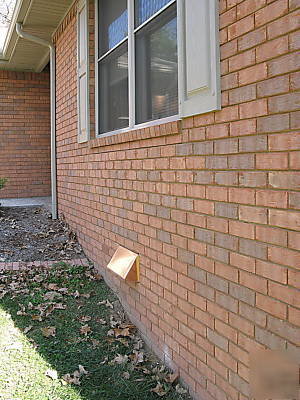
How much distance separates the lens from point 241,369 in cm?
234

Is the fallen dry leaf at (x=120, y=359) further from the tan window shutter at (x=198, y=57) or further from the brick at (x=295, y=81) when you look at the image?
the brick at (x=295, y=81)

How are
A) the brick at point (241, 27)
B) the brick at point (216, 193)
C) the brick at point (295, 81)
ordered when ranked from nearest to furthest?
the brick at point (295, 81)
the brick at point (241, 27)
the brick at point (216, 193)

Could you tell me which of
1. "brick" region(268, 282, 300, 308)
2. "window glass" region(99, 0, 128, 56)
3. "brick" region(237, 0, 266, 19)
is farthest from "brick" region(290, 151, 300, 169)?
"window glass" region(99, 0, 128, 56)

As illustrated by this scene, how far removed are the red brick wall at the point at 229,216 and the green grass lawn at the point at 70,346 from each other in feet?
0.67

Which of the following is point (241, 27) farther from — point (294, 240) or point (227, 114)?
point (294, 240)

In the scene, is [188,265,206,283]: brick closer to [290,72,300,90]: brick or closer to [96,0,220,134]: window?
[96,0,220,134]: window

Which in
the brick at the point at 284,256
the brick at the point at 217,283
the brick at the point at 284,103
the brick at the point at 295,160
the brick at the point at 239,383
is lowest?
the brick at the point at 239,383

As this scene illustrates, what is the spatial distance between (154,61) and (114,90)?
1221 mm

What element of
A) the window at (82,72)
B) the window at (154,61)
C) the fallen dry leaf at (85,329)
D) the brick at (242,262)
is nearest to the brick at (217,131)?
the window at (154,61)

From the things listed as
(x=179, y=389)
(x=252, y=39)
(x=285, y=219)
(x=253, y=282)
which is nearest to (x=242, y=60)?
(x=252, y=39)

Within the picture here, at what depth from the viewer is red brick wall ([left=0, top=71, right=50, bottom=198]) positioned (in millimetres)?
10328

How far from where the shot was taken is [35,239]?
6.45 m

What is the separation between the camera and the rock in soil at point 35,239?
577 cm

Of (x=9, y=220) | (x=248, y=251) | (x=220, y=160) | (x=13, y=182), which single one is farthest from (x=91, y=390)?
(x=13, y=182)
